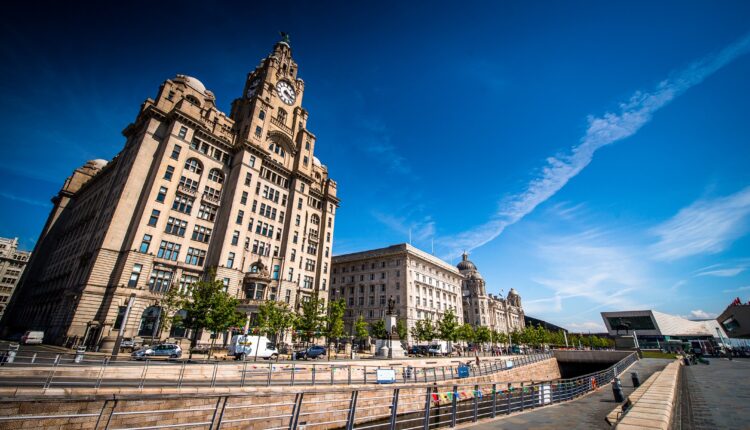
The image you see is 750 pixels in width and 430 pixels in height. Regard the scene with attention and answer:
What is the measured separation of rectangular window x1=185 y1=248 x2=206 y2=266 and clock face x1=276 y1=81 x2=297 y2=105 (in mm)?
35976

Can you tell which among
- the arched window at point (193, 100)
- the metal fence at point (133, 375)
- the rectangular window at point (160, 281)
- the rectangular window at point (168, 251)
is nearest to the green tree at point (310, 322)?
the rectangular window at point (160, 281)

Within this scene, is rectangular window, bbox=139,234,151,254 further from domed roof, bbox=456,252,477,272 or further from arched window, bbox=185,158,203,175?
domed roof, bbox=456,252,477,272

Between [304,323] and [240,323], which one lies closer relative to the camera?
[240,323]

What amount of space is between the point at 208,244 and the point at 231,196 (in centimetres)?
820

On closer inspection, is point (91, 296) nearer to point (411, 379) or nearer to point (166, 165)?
point (166, 165)

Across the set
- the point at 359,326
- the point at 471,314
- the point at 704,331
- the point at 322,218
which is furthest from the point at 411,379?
the point at 704,331

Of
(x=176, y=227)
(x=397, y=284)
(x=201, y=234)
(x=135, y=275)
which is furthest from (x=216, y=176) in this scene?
(x=397, y=284)

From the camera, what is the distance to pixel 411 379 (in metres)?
25.7

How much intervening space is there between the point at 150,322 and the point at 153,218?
1346 cm

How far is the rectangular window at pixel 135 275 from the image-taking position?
39.9 m

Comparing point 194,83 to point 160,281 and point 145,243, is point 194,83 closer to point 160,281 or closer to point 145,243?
point 145,243

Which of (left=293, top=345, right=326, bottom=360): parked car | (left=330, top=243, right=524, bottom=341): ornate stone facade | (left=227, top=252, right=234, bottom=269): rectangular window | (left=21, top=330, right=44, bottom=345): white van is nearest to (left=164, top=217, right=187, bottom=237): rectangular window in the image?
(left=227, top=252, right=234, bottom=269): rectangular window

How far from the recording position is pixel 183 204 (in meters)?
47.5

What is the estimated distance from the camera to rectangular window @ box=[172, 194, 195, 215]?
4662 cm
